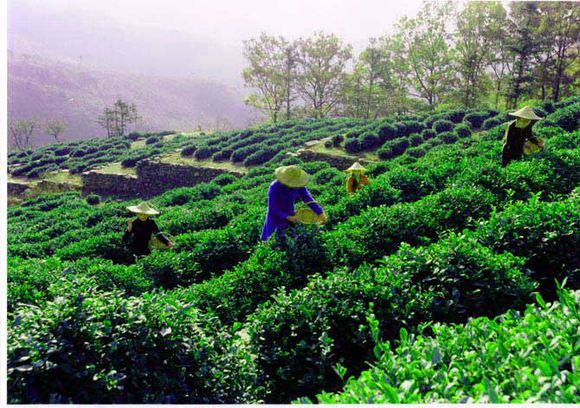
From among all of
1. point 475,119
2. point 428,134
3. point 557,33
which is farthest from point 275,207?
point 557,33

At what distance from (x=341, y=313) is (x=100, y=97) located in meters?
156

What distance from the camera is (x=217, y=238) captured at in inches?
357

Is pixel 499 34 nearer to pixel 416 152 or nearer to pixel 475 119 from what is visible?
pixel 475 119

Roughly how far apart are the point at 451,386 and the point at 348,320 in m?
1.66

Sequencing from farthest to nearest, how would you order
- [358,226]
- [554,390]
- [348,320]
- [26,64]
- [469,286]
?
[26,64] < [358,226] < [469,286] < [348,320] < [554,390]

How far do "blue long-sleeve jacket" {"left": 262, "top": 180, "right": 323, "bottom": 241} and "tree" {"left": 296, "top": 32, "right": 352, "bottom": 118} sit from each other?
161 ft

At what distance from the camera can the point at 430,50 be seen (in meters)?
47.2

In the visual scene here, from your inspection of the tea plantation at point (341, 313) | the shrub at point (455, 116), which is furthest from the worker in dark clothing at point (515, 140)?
the shrub at point (455, 116)

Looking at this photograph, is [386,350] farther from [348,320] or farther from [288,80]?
[288,80]

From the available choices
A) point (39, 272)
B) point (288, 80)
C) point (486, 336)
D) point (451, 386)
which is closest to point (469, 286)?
point (486, 336)

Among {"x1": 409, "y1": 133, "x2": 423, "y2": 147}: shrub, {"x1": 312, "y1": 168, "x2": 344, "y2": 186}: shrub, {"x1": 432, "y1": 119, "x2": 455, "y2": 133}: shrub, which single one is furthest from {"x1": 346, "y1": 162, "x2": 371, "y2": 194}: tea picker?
{"x1": 432, "y1": 119, "x2": 455, "y2": 133}: shrub

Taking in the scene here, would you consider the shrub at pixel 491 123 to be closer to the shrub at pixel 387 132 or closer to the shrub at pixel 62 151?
the shrub at pixel 387 132

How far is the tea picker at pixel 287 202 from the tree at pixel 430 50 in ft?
145

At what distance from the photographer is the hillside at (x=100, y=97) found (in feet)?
387
